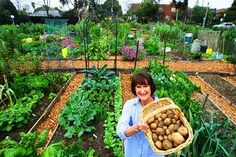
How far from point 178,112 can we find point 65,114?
3125mm

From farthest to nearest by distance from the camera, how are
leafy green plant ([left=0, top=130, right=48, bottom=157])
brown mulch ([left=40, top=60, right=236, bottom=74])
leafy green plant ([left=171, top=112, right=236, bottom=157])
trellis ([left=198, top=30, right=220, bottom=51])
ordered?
1. trellis ([left=198, top=30, right=220, bottom=51])
2. brown mulch ([left=40, top=60, right=236, bottom=74])
3. leafy green plant ([left=171, top=112, right=236, bottom=157])
4. leafy green plant ([left=0, top=130, right=48, bottom=157])

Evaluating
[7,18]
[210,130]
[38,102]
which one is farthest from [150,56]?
[7,18]

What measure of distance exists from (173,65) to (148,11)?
3000 centimetres

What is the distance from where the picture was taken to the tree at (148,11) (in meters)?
37.0

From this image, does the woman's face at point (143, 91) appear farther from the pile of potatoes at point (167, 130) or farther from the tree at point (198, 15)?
the tree at point (198, 15)

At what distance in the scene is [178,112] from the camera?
6.16ft

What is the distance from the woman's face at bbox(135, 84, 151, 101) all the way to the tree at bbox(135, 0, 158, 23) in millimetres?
37026

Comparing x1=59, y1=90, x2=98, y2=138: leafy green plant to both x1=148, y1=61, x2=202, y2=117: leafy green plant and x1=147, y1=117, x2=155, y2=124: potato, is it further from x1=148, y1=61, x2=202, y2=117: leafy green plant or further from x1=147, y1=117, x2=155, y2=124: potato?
x1=147, y1=117, x2=155, y2=124: potato

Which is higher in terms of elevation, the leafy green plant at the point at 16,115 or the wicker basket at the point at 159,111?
the wicker basket at the point at 159,111

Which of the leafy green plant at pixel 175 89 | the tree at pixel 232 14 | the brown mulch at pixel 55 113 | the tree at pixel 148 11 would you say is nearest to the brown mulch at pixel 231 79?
the leafy green plant at pixel 175 89

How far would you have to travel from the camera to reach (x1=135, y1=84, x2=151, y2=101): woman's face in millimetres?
2002

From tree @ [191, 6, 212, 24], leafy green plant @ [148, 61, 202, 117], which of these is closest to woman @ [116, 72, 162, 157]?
leafy green plant @ [148, 61, 202, 117]

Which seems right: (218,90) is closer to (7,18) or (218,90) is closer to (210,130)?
(210,130)

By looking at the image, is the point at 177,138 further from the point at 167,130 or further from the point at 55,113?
the point at 55,113
